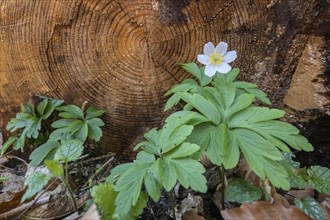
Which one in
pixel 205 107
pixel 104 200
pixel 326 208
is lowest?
pixel 326 208

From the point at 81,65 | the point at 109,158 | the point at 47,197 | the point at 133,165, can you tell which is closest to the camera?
the point at 133,165

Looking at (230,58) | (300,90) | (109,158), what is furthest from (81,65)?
(300,90)

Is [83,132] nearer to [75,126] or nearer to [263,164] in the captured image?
[75,126]

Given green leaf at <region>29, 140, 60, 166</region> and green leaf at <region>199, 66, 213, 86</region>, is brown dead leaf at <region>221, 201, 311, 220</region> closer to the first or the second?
green leaf at <region>199, 66, 213, 86</region>

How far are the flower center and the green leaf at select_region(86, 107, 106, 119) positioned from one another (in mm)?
667

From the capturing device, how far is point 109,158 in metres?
2.10

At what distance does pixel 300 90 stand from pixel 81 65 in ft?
3.78

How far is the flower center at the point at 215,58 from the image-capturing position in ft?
5.55

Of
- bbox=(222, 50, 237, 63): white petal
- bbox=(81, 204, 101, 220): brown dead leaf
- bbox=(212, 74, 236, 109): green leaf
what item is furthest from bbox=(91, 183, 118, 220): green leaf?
bbox=(222, 50, 237, 63): white petal

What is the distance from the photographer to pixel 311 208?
145cm

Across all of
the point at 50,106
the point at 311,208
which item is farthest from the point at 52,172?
the point at 311,208

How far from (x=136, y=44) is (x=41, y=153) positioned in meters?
0.74

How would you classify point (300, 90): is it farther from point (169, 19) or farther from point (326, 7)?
point (169, 19)

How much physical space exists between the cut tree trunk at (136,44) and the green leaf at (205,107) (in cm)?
41
